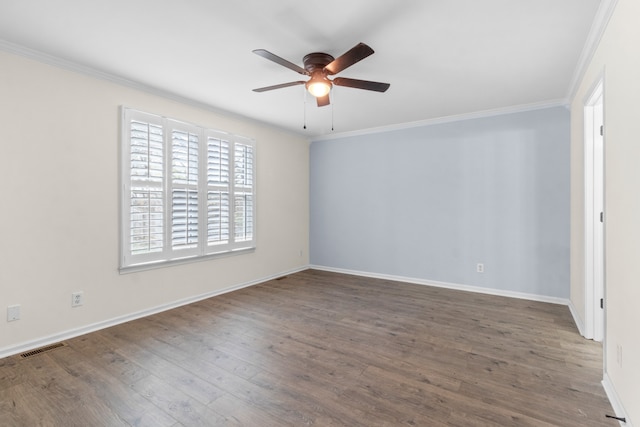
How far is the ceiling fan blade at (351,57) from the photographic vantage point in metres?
2.06

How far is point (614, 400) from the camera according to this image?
1.83 meters

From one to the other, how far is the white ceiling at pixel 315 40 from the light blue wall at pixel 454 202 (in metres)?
0.83

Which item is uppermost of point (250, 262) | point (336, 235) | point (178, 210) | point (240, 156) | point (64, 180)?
point (240, 156)

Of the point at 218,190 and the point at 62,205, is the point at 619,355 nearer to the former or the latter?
the point at 218,190

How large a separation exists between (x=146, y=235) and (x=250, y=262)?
5.58 feet

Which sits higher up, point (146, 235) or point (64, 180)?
point (64, 180)

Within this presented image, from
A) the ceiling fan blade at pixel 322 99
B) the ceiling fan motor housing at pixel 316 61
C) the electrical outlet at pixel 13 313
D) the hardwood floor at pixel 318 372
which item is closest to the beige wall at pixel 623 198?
the hardwood floor at pixel 318 372

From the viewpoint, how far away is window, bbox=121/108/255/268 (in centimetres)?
330

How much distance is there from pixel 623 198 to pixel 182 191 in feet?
13.3

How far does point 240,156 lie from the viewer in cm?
456

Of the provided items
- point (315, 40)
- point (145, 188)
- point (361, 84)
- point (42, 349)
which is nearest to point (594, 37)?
point (361, 84)

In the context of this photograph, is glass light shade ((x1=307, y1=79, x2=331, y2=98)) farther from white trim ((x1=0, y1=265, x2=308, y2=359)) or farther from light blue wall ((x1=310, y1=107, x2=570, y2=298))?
white trim ((x1=0, y1=265, x2=308, y2=359))

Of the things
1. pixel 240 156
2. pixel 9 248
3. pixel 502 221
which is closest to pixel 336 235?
pixel 240 156

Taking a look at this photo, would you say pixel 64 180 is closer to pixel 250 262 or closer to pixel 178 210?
pixel 178 210
